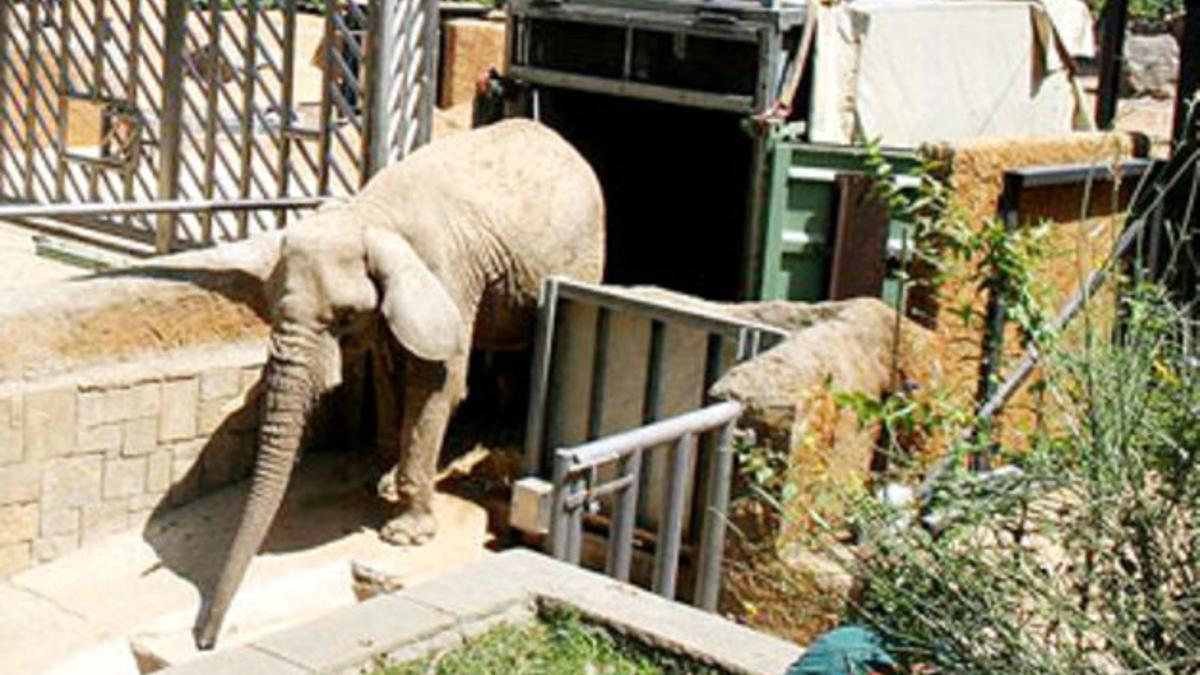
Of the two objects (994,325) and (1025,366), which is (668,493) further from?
(994,325)

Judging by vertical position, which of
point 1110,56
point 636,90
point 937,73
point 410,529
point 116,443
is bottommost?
point 410,529

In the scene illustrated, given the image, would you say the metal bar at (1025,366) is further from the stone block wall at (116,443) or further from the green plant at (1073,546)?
the stone block wall at (116,443)

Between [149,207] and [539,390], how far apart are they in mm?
2034

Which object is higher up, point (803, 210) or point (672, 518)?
point (803, 210)

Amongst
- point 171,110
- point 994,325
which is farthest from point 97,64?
point 994,325

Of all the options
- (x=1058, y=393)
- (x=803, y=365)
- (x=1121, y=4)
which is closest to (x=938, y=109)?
(x=1121, y=4)

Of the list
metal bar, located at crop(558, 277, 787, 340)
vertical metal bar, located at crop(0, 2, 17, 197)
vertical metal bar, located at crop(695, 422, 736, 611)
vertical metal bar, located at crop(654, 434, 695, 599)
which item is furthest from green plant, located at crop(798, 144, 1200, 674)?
vertical metal bar, located at crop(0, 2, 17, 197)

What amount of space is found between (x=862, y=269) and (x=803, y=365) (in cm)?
215

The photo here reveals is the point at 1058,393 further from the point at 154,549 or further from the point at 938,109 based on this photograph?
the point at 938,109

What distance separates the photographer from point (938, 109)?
1026 centimetres

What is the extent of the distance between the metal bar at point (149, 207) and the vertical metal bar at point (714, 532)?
12.1 feet

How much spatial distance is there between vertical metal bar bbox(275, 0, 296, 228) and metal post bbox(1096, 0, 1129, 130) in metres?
4.49

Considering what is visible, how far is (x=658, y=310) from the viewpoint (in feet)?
27.6

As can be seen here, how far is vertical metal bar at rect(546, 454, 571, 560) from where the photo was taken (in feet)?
17.7
